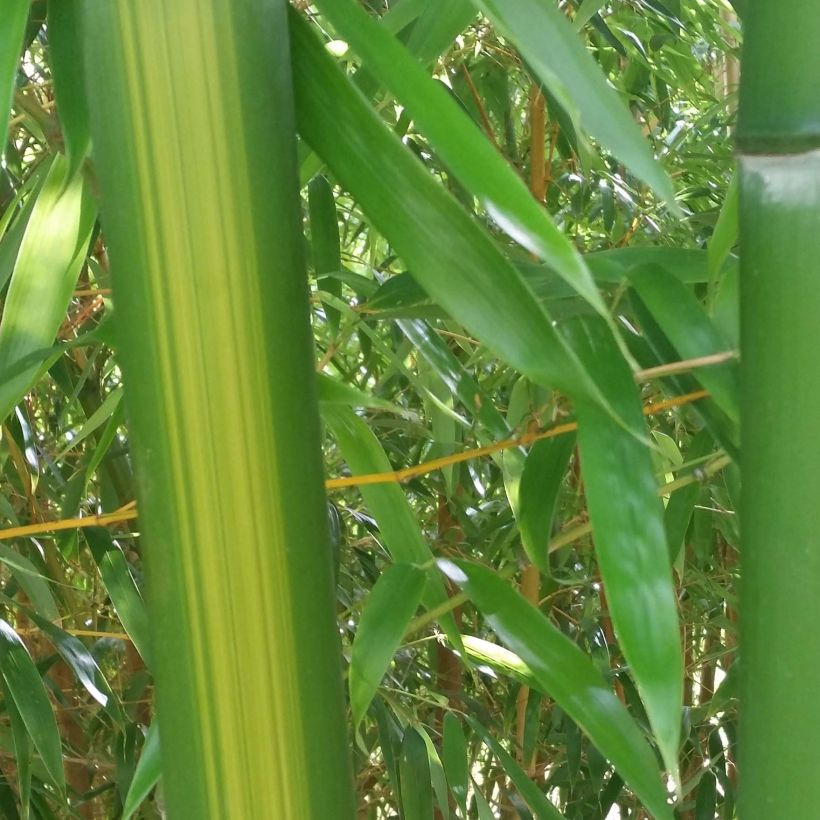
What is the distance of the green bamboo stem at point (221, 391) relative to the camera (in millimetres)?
287

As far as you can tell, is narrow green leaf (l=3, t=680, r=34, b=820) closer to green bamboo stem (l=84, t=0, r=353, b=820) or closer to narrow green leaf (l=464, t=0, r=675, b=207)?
green bamboo stem (l=84, t=0, r=353, b=820)

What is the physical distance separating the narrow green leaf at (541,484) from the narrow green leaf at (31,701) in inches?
13.9

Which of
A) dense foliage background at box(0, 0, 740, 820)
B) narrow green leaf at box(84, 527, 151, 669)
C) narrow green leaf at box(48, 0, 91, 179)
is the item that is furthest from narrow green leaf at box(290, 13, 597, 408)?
narrow green leaf at box(84, 527, 151, 669)

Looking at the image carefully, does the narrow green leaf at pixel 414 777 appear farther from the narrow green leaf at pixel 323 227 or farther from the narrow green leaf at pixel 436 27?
the narrow green leaf at pixel 436 27

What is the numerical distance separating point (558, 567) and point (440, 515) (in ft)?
0.79

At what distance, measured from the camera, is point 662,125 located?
3.90 ft

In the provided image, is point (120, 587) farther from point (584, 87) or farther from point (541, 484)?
point (584, 87)

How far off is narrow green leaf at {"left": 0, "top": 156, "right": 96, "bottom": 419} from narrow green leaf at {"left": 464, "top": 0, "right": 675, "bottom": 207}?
0.25 m

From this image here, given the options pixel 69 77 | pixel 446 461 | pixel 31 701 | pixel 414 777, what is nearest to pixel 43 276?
pixel 69 77

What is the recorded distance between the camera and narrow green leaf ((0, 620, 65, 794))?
665mm

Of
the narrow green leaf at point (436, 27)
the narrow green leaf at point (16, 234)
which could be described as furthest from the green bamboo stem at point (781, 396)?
the narrow green leaf at point (16, 234)

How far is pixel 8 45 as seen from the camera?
31cm

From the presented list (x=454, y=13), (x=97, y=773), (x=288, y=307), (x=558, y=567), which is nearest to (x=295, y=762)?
(x=288, y=307)

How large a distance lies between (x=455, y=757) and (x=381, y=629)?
0.29 meters
